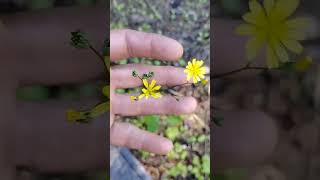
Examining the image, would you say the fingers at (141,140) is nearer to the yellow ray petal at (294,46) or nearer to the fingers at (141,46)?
the fingers at (141,46)

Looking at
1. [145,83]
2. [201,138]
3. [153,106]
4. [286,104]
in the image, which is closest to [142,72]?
[145,83]

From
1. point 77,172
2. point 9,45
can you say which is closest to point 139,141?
point 77,172

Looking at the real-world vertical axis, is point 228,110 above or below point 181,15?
below

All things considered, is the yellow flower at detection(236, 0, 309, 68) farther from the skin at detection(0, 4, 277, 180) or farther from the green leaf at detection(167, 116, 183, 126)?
the green leaf at detection(167, 116, 183, 126)

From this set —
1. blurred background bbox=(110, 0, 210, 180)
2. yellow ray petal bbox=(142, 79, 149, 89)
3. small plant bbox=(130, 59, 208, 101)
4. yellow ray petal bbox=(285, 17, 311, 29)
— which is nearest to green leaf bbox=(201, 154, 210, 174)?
blurred background bbox=(110, 0, 210, 180)

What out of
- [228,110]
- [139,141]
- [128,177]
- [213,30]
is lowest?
[128,177]

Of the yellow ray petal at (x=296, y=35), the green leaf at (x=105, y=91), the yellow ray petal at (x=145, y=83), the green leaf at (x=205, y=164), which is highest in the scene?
the yellow ray petal at (x=296, y=35)

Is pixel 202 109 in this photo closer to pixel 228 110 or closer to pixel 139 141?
pixel 228 110

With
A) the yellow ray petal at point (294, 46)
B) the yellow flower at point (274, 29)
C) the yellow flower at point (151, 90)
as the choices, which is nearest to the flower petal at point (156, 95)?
the yellow flower at point (151, 90)
